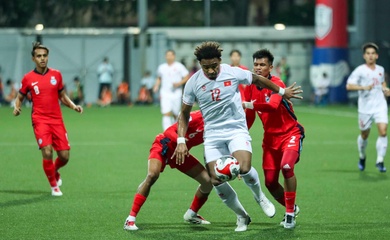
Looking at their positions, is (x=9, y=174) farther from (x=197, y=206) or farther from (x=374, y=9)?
(x=374, y=9)

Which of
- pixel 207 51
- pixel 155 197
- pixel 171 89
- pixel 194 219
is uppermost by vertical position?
pixel 207 51

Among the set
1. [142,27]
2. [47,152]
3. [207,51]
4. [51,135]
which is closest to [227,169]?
[207,51]

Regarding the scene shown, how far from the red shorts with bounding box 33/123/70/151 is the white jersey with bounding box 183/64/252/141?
3958mm

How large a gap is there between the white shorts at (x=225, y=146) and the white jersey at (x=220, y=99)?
7cm

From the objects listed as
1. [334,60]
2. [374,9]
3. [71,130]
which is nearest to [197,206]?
[71,130]

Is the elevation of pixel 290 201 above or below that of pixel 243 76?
below

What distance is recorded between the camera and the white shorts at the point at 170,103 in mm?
23375

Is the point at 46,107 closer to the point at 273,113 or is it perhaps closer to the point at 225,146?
the point at 273,113

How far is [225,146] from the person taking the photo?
11.0 meters

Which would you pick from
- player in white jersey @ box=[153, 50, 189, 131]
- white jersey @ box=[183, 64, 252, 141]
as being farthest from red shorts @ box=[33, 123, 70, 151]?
player in white jersey @ box=[153, 50, 189, 131]

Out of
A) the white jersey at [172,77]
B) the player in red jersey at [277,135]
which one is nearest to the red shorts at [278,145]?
the player in red jersey at [277,135]

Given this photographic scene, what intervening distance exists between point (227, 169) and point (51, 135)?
15.2ft

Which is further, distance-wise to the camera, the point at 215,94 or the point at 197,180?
the point at 197,180

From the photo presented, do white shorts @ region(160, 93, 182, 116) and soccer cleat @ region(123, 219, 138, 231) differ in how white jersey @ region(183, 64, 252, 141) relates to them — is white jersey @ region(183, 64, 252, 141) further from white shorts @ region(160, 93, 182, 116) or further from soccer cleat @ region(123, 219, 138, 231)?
white shorts @ region(160, 93, 182, 116)
